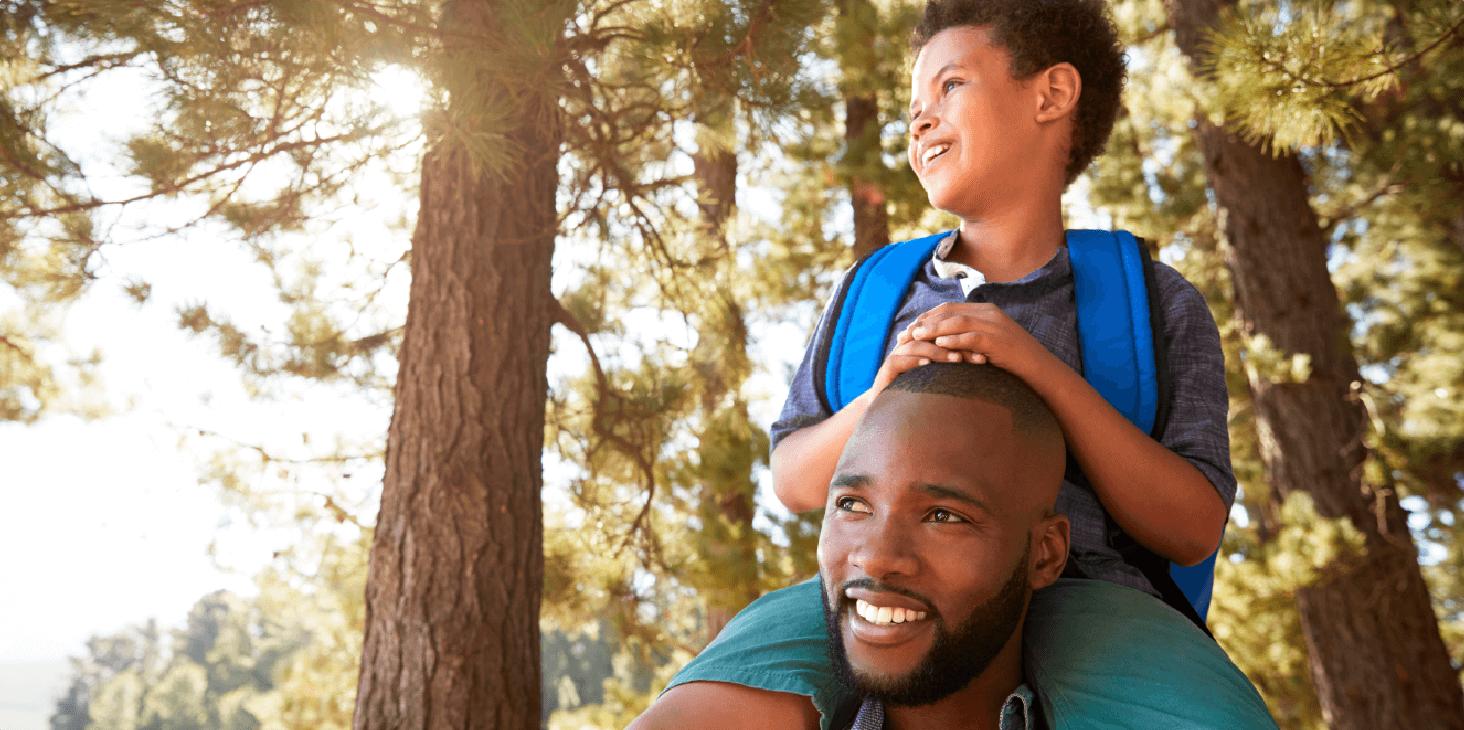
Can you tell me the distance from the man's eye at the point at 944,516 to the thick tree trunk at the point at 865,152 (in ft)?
13.7

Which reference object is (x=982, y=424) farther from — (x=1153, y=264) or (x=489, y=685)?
(x=489, y=685)

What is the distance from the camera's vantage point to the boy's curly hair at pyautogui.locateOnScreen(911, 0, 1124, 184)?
5.10 ft

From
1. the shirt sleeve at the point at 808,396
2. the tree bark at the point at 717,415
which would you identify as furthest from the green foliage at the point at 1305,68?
the shirt sleeve at the point at 808,396

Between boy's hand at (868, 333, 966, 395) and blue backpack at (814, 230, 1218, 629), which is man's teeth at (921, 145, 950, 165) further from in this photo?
boy's hand at (868, 333, 966, 395)

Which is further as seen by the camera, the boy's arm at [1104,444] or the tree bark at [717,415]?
the tree bark at [717,415]

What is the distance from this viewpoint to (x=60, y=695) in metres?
18.2

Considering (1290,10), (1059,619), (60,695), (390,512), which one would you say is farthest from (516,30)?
(60,695)

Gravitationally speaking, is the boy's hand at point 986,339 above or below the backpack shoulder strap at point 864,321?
below

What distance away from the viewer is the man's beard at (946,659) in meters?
→ 1.05

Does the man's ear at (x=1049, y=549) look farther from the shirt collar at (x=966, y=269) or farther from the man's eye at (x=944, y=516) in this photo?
the shirt collar at (x=966, y=269)

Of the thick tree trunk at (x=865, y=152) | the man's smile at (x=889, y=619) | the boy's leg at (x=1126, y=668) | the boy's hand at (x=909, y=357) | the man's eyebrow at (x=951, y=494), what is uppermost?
the thick tree trunk at (x=865, y=152)

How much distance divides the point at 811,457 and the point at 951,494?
363mm

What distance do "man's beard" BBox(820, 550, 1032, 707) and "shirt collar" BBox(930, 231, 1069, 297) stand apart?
566mm

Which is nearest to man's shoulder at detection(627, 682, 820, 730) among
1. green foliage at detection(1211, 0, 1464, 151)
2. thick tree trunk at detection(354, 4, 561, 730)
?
thick tree trunk at detection(354, 4, 561, 730)
